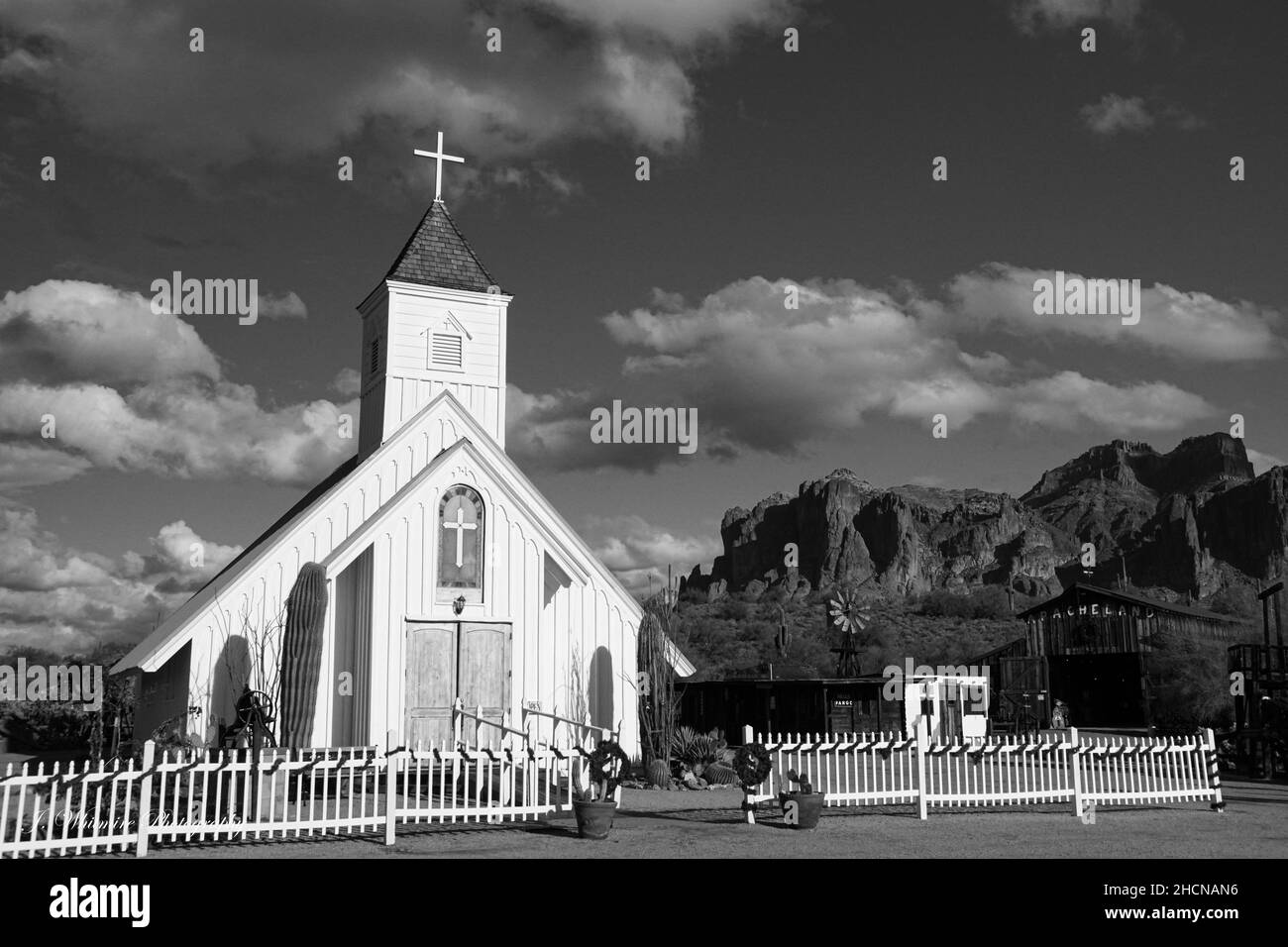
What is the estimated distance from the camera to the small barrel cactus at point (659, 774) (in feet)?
67.8

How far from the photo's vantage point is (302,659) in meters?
18.7

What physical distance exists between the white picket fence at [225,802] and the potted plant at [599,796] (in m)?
0.40

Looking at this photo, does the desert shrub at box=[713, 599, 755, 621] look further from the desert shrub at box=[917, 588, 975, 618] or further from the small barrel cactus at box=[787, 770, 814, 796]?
the small barrel cactus at box=[787, 770, 814, 796]

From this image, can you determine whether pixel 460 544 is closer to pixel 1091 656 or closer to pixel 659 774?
pixel 659 774

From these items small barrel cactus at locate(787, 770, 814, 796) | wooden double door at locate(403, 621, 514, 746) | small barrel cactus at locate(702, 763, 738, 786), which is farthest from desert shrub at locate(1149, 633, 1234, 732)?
small barrel cactus at locate(787, 770, 814, 796)

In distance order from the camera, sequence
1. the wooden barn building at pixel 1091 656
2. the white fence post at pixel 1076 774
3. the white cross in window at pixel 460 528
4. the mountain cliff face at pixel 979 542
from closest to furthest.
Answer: the white fence post at pixel 1076 774 → the white cross in window at pixel 460 528 → the wooden barn building at pixel 1091 656 → the mountain cliff face at pixel 979 542

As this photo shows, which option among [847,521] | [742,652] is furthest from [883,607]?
[847,521]

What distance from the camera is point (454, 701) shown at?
65.4 feet

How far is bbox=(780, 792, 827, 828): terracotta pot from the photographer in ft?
48.7

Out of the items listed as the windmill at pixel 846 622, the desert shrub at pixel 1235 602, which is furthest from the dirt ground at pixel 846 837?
the desert shrub at pixel 1235 602

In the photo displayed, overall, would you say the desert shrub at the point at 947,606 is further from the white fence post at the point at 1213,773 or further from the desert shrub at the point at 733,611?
the white fence post at the point at 1213,773

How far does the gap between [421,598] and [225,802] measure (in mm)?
7207

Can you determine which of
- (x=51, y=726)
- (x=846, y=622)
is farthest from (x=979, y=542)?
(x=51, y=726)
